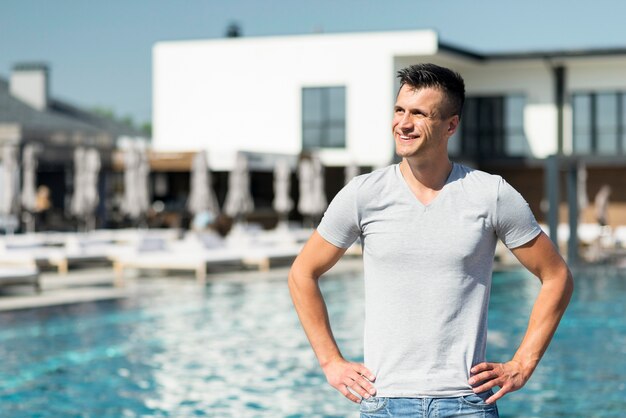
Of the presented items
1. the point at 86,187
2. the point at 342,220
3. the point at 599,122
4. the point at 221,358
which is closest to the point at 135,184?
the point at 86,187

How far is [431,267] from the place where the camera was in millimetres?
3180

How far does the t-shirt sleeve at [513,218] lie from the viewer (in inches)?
125

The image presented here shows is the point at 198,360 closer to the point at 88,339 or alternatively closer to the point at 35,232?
the point at 88,339

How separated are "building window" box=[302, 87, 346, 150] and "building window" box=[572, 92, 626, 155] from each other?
8589 millimetres

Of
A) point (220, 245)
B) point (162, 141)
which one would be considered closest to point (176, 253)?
point (220, 245)

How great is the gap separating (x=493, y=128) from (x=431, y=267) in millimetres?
40529

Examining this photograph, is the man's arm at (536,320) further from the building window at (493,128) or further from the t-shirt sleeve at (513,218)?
the building window at (493,128)

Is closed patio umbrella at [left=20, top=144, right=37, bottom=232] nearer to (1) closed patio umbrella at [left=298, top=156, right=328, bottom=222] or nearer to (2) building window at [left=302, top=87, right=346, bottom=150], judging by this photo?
(1) closed patio umbrella at [left=298, top=156, right=328, bottom=222]

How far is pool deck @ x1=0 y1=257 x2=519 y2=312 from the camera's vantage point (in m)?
16.7

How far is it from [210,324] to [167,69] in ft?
101

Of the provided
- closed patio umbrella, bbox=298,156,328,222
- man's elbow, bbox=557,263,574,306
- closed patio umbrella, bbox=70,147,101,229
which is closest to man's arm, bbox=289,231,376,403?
man's elbow, bbox=557,263,574,306

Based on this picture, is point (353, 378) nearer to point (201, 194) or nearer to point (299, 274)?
point (299, 274)

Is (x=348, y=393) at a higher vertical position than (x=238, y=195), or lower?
higher

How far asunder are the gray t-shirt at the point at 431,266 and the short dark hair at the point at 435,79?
0.86ft
